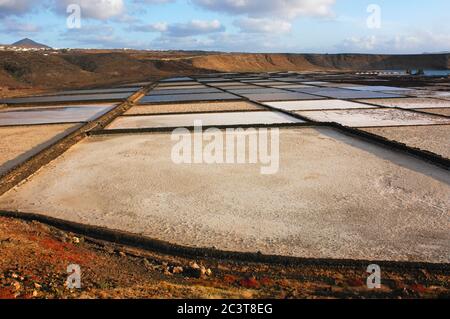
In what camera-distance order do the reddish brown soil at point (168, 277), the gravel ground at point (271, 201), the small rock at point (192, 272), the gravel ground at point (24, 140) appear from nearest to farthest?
1. the reddish brown soil at point (168, 277)
2. the small rock at point (192, 272)
3. the gravel ground at point (271, 201)
4. the gravel ground at point (24, 140)

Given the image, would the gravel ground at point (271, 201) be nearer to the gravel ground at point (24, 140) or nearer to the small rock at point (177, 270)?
the small rock at point (177, 270)

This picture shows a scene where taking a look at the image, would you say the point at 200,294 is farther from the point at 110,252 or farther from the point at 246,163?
the point at 246,163

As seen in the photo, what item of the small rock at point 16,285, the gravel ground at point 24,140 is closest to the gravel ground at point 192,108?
the gravel ground at point 24,140

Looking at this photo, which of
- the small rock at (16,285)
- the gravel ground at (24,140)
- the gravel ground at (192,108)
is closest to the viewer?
the small rock at (16,285)

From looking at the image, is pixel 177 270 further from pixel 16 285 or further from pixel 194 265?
pixel 16 285

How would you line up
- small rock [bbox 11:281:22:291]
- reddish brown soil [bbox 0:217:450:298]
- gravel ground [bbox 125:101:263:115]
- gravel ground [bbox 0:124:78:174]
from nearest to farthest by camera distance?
small rock [bbox 11:281:22:291], reddish brown soil [bbox 0:217:450:298], gravel ground [bbox 0:124:78:174], gravel ground [bbox 125:101:263:115]

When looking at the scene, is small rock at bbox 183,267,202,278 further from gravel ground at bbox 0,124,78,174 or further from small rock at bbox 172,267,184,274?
gravel ground at bbox 0,124,78,174

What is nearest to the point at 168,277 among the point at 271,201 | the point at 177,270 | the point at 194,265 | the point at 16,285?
the point at 177,270

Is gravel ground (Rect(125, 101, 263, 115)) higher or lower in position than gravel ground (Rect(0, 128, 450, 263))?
higher

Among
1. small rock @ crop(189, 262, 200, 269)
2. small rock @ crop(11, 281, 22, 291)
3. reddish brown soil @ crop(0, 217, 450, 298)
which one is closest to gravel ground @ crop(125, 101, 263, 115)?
reddish brown soil @ crop(0, 217, 450, 298)

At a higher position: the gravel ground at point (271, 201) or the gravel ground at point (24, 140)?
the gravel ground at point (24, 140)

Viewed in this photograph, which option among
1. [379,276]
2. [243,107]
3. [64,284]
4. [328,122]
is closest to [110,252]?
[64,284]

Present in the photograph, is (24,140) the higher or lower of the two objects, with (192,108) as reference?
lower
